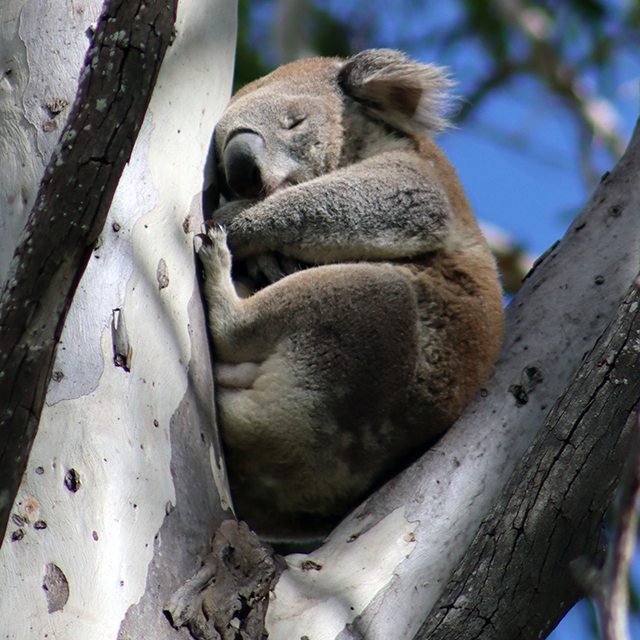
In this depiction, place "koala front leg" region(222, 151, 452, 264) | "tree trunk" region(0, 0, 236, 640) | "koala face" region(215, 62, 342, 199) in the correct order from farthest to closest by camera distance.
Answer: "koala face" region(215, 62, 342, 199) < "koala front leg" region(222, 151, 452, 264) < "tree trunk" region(0, 0, 236, 640)

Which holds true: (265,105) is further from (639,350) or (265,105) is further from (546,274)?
(639,350)

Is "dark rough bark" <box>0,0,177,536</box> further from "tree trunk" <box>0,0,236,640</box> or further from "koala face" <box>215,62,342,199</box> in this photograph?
"koala face" <box>215,62,342,199</box>

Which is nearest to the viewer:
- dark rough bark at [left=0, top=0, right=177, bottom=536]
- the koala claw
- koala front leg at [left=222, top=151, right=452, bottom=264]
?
dark rough bark at [left=0, top=0, right=177, bottom=536]

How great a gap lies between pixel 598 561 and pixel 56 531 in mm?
1241

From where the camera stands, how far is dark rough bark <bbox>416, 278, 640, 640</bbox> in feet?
5.53

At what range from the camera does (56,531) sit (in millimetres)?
1614

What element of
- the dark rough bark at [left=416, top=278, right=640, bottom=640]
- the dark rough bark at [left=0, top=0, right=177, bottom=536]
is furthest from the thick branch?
the dark rough bark at [left=0, top=0, right=177, bottom=536]

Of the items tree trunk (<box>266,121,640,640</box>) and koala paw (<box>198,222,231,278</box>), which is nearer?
tree trunk (<box>266,121,640,640</box>)

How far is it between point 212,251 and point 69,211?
32.4 inches

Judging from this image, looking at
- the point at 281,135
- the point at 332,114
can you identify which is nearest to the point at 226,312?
the point at 281,135

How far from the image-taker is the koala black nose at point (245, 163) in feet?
9.09

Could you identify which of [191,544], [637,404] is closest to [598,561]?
[637,404]

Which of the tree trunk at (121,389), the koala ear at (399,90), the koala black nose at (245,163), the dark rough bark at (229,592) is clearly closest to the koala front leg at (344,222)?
the koala black nose at (245,163)

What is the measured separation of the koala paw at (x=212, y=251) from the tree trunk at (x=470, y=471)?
32.3 inches
